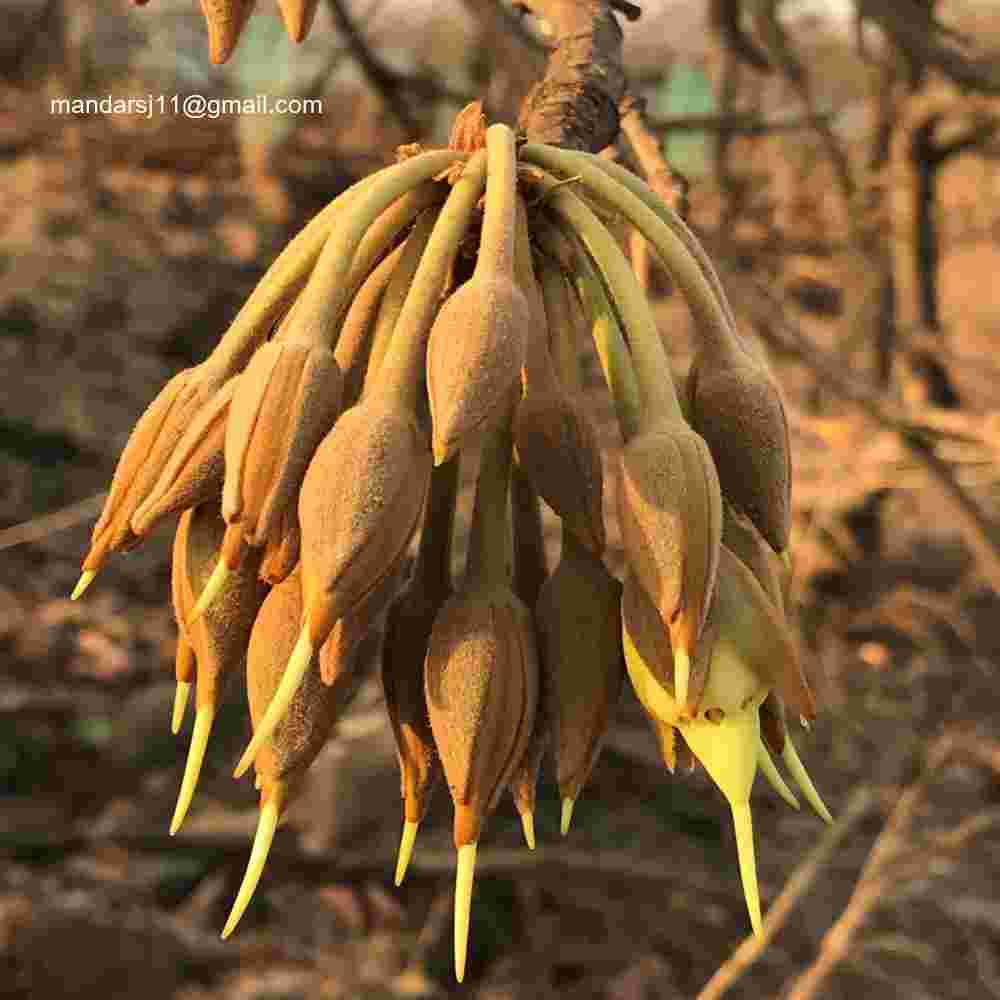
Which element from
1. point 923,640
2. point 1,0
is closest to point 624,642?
point 923,640

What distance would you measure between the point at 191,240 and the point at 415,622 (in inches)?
251

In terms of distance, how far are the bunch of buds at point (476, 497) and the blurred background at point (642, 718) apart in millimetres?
821

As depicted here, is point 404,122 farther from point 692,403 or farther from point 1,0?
point 1,0

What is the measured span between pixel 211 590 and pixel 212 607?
14mm

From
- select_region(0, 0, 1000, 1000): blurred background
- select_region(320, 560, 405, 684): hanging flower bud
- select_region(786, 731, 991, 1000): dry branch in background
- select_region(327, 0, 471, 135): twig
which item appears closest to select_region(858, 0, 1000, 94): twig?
select_region(0, 0, 1000, 1000): blurred background

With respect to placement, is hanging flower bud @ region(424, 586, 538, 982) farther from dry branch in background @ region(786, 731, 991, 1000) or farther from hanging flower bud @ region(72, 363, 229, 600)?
dry branch in background @ region(786, 731, 991, 1000)

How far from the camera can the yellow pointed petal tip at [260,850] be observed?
25.7 inches

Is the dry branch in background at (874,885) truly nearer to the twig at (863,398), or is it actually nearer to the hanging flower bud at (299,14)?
the twig at (863,398)

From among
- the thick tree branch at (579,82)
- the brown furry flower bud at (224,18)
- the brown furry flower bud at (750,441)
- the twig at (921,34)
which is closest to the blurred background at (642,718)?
the twig at (921,34)

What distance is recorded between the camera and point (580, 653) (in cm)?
70

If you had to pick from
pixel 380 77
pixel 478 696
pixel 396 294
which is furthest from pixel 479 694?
pixel 380 77

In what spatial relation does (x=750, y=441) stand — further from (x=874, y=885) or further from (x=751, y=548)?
(x=874, y=885)

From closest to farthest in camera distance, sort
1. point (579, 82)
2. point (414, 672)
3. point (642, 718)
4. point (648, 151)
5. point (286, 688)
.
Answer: point (286, 688) → point (414, 672) → point (579, 82) → point (648, 151) → point (642, 718)

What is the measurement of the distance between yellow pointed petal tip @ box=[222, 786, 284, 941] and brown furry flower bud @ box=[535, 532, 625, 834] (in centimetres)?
14
